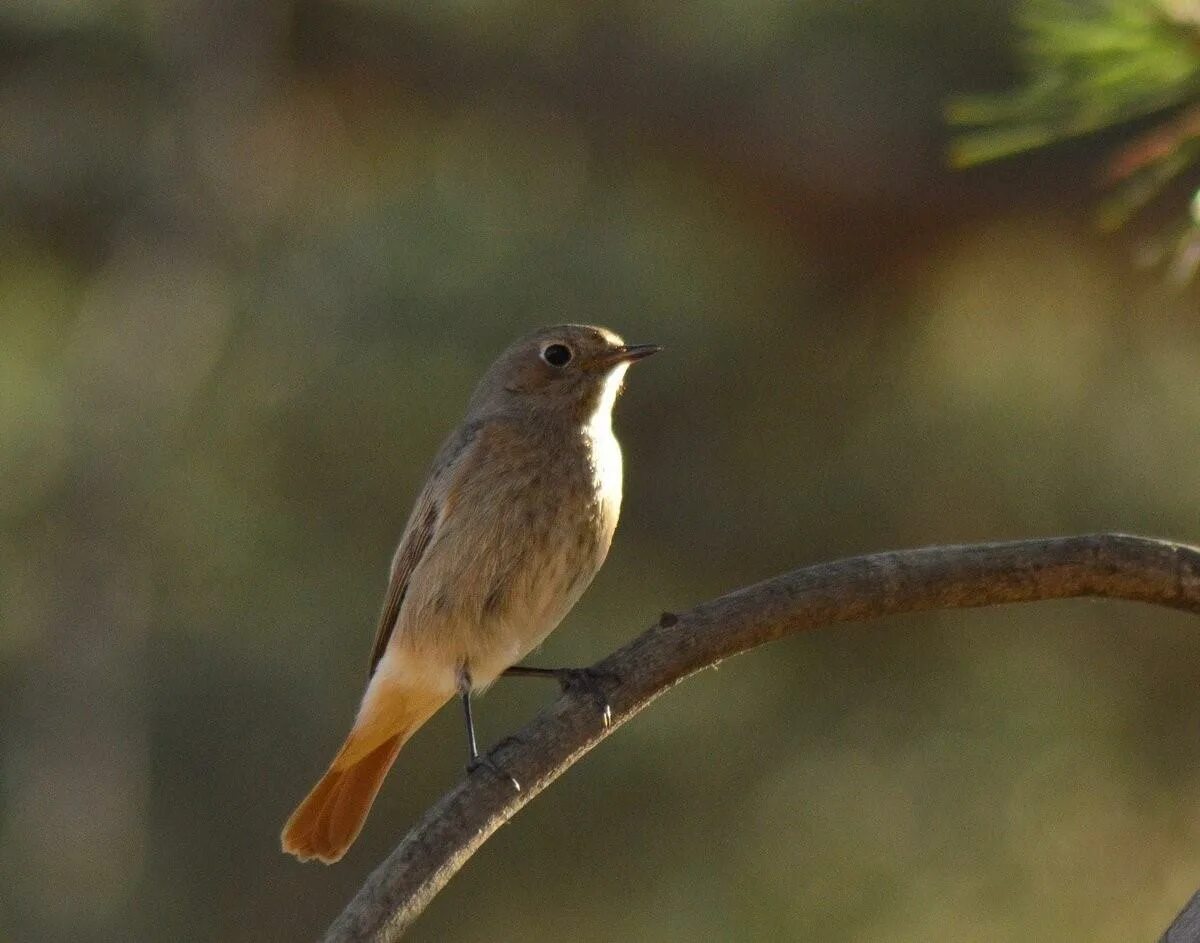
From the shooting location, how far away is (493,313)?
6449 mm

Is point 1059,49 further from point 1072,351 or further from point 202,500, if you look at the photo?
point 202,500

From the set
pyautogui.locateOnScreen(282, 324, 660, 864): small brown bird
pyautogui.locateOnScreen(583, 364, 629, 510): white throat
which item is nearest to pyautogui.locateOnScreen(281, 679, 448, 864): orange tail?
pyautogui.locateOnScreen(282, 324, 660, 864): small brown bird

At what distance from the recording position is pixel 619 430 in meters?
6.07

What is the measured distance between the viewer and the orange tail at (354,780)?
4.14 meters

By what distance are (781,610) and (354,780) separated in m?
1.78

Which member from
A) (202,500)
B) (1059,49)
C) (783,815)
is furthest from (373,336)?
(1059,49)

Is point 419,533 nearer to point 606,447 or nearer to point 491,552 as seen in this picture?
point 491,552

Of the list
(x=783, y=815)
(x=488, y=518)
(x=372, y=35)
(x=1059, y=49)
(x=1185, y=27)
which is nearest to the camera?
(x=1185, y=27)

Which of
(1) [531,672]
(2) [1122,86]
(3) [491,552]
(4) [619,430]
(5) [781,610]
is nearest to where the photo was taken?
(2) [1122,86]

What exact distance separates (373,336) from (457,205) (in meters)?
0.60

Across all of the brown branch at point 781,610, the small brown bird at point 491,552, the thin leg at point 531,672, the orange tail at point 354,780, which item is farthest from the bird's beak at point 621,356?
the brown branch at point 781,610

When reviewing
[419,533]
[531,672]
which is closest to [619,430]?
[419,533]

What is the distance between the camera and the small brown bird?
3961 mm

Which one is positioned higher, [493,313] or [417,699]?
[493,313]
